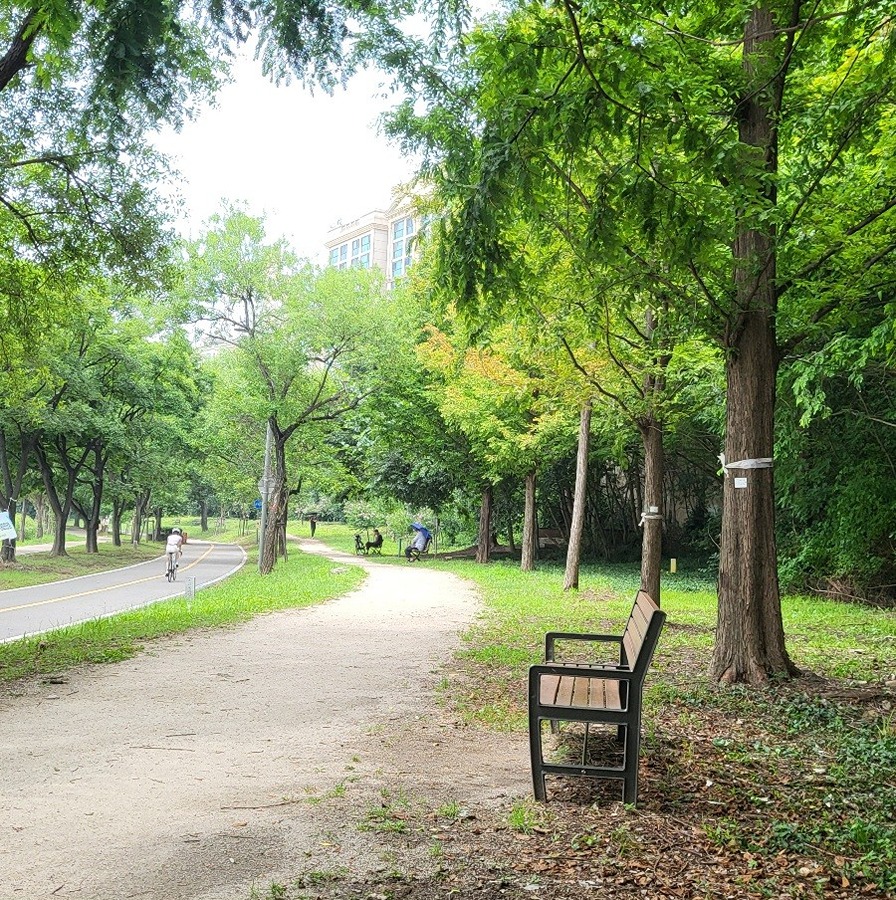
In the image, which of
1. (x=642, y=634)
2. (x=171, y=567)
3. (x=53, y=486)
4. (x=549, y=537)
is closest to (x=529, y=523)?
(x=549, y=537)

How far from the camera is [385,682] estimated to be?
25.4ft

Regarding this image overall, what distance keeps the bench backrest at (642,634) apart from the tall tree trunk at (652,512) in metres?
6.09

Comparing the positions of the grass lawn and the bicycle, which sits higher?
the bicycle

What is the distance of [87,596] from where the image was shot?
68.2ft

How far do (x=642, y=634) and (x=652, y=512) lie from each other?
7.17m

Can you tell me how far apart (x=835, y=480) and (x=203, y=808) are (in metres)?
16.0

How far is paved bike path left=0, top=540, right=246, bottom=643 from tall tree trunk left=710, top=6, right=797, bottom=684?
381 inches

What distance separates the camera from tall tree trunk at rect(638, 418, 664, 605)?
38.7 feet

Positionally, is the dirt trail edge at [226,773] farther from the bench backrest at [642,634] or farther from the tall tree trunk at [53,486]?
the tall tree trunk at [53,486]

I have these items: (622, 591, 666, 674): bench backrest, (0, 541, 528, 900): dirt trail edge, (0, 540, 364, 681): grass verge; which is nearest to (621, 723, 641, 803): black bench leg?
(622, 591, 666, 674): bench backrest

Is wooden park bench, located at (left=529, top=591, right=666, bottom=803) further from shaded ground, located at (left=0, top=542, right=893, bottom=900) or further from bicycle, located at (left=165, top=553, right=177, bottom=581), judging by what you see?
bicycle, located at (left=165, top=553, right=177, bottom=581)

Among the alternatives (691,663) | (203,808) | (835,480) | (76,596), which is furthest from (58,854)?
(76,596)

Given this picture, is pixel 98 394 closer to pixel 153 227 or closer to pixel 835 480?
pixel 153 227

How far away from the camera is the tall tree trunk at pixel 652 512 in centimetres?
1180
